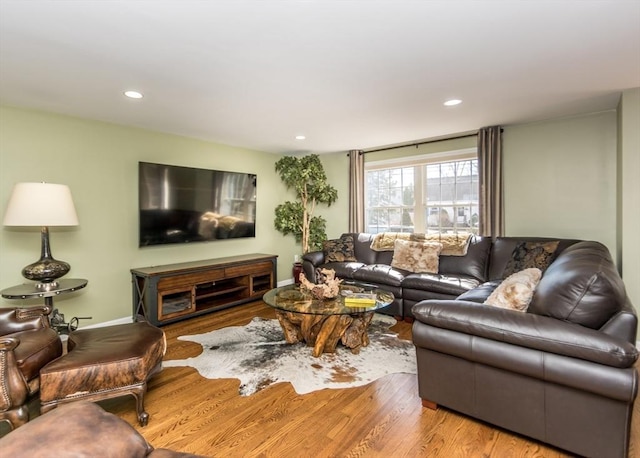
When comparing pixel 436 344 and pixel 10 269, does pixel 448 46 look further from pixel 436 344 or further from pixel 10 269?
pixel 10 269

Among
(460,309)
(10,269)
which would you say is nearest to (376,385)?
(460,309)

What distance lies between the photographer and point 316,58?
7.27 feet

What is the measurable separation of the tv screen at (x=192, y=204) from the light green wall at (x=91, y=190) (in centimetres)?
16

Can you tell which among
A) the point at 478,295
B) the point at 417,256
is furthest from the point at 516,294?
the point at 417,256

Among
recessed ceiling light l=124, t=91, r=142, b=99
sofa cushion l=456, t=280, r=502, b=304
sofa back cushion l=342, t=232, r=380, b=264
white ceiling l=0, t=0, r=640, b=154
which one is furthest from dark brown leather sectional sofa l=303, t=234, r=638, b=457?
recessed ceiling light l=124, t=91, r=142, b=99

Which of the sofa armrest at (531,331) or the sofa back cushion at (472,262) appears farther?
the sofa back cushion at (472,262)

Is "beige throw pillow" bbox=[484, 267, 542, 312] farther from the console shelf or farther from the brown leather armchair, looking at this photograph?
the console shelf

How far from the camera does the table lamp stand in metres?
2.74

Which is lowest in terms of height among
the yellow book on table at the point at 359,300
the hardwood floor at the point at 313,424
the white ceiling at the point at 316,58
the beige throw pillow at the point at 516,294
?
the hardwood floor at the point at 313,424

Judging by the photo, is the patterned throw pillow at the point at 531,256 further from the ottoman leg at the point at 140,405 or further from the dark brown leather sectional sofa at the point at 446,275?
the ottoman leg at the point at 140,405

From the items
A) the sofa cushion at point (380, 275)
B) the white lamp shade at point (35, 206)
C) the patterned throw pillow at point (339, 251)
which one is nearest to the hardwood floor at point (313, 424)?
the sofa cushion at point (380, 275)

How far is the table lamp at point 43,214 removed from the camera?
8.98 ft

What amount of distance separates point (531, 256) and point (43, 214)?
4.65 m

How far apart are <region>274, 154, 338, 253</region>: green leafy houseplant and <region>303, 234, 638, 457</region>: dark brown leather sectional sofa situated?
367 centimetres
